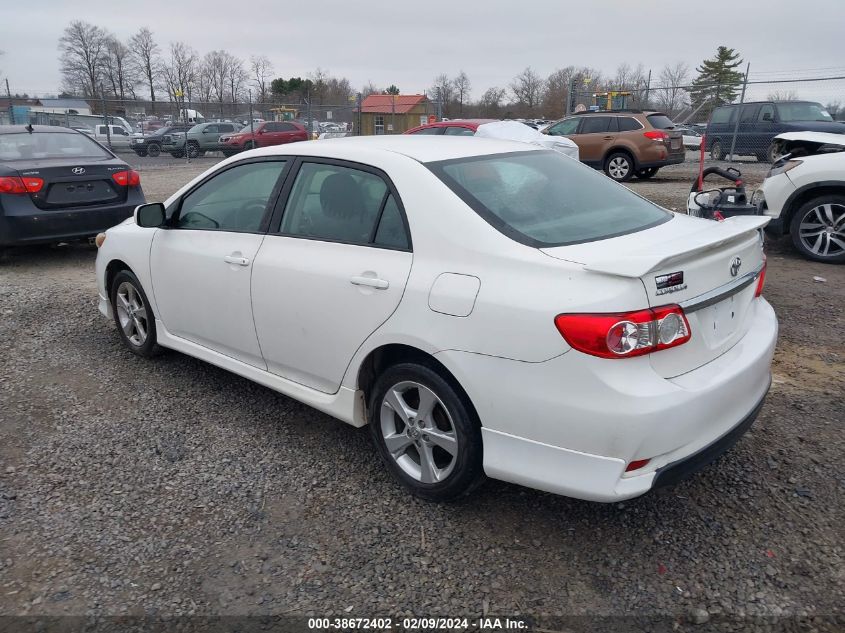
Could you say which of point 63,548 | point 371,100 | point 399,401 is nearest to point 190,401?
point 63,548

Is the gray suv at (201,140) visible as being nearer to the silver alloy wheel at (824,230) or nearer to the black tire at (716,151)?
the black tire at (716,151)

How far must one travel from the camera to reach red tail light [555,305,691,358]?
235 cm

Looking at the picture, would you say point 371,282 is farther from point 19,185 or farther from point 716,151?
point 716,151

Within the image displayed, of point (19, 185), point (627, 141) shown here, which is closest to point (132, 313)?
point (19, 185)

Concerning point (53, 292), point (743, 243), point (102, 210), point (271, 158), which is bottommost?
point (53, 292)

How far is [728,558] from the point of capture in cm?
268

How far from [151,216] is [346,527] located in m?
2.41

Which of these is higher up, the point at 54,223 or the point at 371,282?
the point at 371,282

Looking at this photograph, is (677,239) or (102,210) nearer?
(677,239)

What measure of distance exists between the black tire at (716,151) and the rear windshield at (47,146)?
16567mm

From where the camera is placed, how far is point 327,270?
10.5ft

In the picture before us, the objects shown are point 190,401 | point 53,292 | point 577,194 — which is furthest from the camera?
point 53,292

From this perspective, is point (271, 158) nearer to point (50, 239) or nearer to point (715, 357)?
point (715, 357)

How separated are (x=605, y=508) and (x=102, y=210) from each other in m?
6.80
